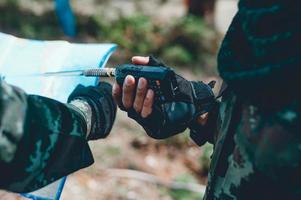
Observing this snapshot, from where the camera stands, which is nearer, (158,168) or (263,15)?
(263,15)

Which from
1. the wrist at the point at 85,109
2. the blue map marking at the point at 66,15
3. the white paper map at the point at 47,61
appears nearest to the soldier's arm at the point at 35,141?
the wrist at the point at 85,109

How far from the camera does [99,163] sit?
346 centimetres

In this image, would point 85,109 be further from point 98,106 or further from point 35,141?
point 35,141

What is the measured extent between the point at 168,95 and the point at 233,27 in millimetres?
368

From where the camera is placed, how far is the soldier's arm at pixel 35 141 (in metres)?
1.17

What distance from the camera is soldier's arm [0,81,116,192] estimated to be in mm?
1167

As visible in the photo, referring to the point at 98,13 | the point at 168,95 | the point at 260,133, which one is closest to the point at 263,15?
the point at 260,133

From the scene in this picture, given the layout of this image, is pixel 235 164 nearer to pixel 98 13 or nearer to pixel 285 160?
pixel 285 160

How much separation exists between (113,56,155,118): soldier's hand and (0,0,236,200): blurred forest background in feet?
5.37

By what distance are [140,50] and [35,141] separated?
14.0ft

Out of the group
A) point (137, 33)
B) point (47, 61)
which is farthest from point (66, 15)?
point (47, 61)

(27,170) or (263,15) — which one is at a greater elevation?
(263,15)

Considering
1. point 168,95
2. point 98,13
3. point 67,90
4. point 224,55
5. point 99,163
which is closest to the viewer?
point 224,55

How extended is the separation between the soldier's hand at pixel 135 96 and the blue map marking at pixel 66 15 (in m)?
3.85
